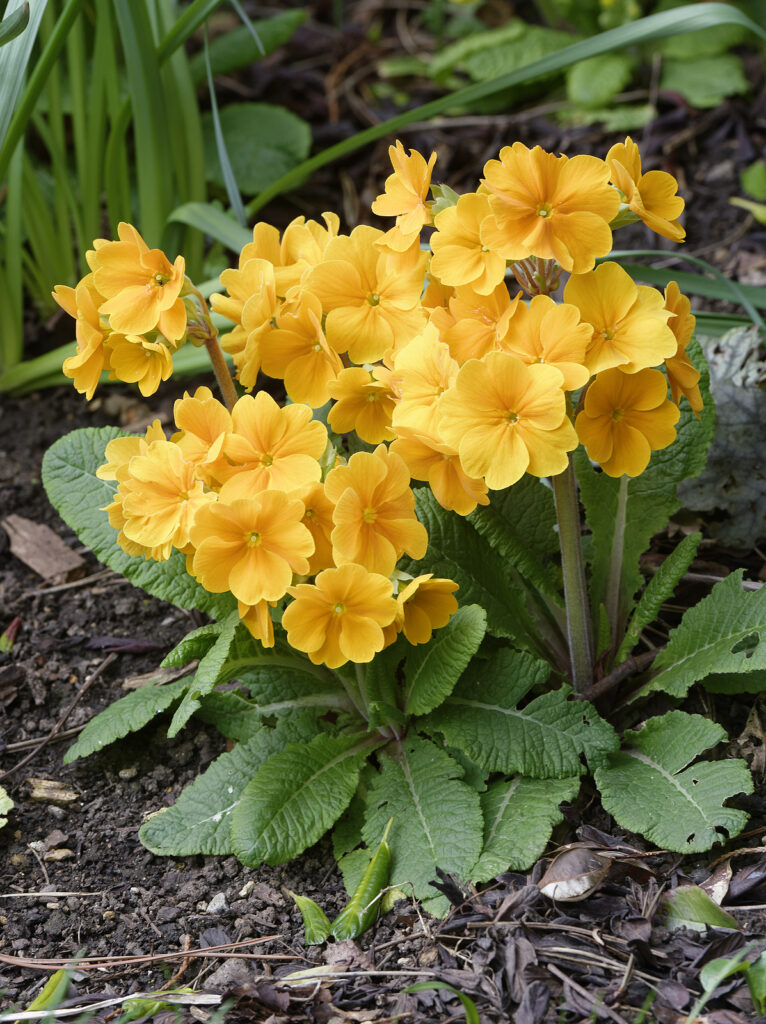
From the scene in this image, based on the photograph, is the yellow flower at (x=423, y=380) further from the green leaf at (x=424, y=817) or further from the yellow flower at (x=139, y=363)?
the green leaf at (x=424, y=817)

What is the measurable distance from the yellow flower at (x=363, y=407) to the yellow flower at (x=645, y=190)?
499 mm

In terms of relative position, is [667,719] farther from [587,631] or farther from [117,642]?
[117,642]

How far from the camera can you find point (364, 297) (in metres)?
1.89

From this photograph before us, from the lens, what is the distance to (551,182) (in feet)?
5.24

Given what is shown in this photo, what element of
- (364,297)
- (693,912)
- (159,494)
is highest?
(364,297)

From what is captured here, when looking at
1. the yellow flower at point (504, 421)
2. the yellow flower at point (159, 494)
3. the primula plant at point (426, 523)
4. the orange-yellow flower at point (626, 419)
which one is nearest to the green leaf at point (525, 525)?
the primula plant at point (426, 523)

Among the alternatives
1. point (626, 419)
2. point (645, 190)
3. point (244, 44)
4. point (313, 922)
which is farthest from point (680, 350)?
point (244, 44)

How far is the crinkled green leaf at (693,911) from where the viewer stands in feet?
5.56

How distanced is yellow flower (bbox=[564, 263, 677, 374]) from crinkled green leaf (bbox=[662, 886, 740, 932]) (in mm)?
851

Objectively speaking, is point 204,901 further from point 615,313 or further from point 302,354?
point 615,313

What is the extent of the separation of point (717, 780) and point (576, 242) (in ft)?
3.11

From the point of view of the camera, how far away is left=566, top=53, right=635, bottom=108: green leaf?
154 inches

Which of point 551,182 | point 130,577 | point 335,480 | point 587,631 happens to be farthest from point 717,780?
point 130,577

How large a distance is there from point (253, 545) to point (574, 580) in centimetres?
63
